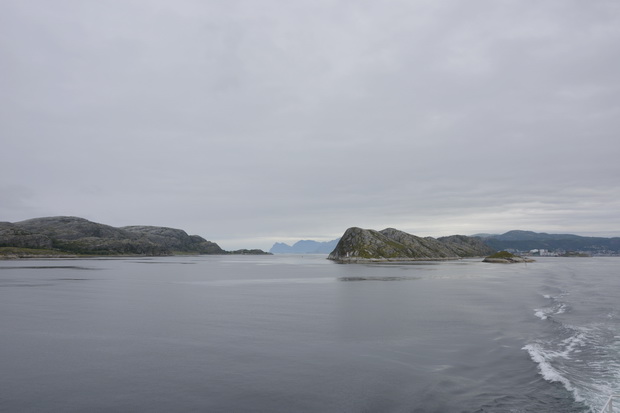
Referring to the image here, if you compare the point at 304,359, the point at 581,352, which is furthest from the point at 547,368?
the point at 304,359

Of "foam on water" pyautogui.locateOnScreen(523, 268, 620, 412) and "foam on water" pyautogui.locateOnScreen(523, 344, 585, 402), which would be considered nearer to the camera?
"foam on water" pyautogui.locateOnScreen(523, 344, 585, 402)

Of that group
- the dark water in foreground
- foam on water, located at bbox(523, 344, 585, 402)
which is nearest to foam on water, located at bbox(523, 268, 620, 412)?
foam on water, located at bbox(523, 344, 585, 402)

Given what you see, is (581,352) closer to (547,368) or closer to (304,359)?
(547,368)

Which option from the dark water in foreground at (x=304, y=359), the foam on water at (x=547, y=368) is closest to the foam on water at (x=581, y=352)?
the foam on water at (x=547, y=368)

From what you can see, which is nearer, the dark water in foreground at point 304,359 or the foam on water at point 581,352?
the dark water in foreground at point 304,359

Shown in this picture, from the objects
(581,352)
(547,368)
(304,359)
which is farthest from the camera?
(581,352)

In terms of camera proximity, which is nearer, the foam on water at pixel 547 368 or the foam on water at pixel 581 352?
the foam on water at pixel 547 368

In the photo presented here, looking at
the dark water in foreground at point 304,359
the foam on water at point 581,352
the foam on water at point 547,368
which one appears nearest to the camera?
the dark water in foreground at point 304,359

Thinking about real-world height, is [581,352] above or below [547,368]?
below

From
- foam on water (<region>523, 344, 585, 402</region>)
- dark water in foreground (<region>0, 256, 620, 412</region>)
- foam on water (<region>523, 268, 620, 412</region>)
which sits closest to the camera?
dark water in foreground (<region>0, 256, 620, 412</region>)

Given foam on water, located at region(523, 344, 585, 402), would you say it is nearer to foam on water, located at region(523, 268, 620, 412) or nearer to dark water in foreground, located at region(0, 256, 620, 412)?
foam on water, located at region(523, 268, 620, 412)

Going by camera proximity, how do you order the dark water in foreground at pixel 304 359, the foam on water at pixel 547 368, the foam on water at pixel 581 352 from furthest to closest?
the foam on water at pixel 581 352 < the foam on water at pixel 547 368 < the dark water in foreground at pixel 304 359

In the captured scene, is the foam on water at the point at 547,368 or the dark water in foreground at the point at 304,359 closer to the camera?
the dark water in foreground at the point at 304,359

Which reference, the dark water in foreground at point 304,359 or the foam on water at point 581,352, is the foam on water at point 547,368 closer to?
the foam on water at point 581,352
